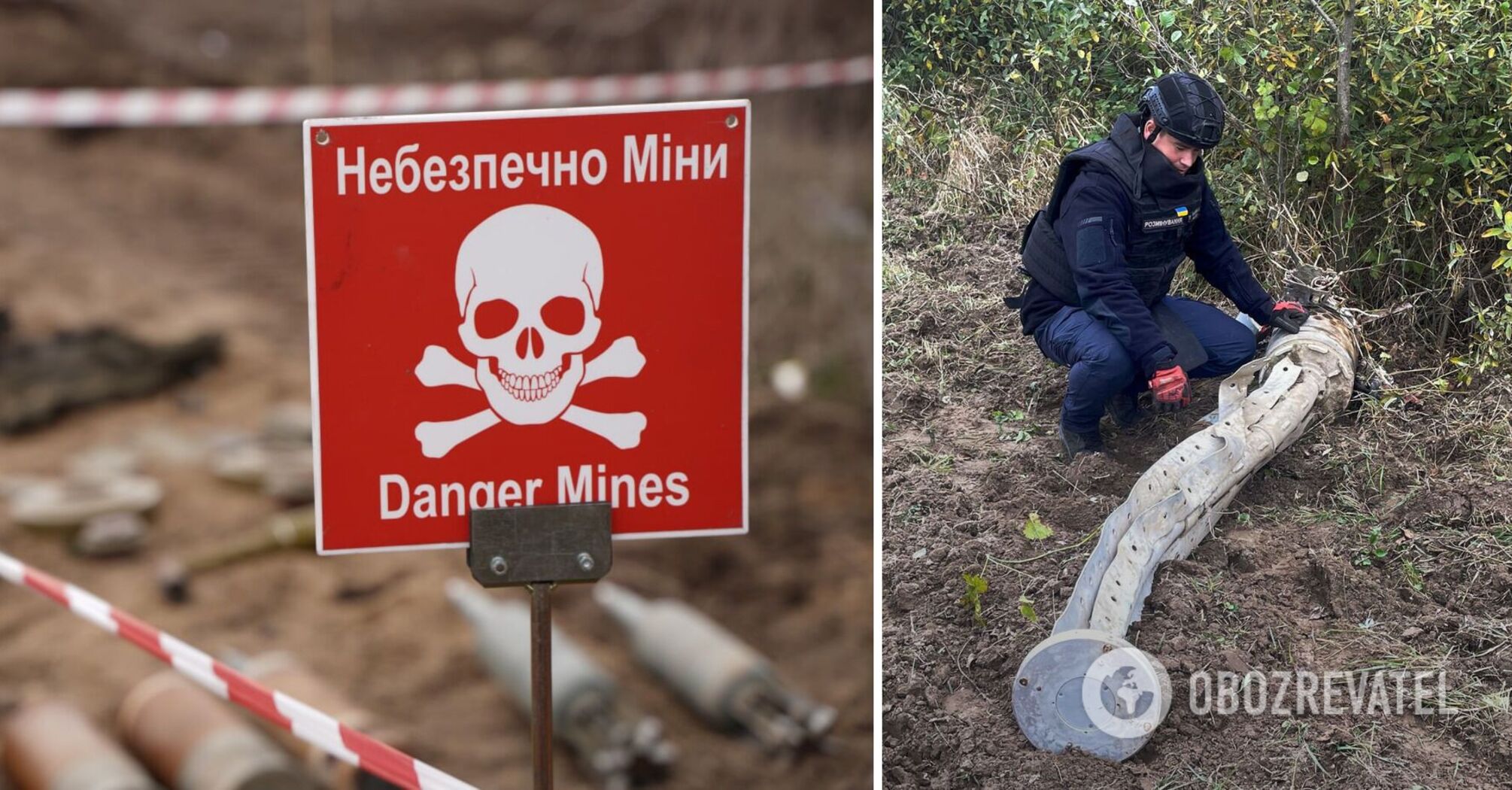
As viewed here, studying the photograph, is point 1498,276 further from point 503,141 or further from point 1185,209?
point 503,141

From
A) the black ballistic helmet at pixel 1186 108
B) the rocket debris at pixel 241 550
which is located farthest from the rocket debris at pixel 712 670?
the black ballistic helmet at pixel 1186 108

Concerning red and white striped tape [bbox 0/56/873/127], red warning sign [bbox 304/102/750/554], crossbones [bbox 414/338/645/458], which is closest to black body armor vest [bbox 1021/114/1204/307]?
red and white striped tape [bbox 0/56/873/127]

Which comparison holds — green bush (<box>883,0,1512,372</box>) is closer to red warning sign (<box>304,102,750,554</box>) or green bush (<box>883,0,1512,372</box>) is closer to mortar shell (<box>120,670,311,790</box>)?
red warning sign (<box>304,102,750,554</box>)

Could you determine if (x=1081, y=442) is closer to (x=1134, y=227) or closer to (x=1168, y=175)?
(x=1134, y=227)

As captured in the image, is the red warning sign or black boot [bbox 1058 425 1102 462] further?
black boot [bbox 1058 425 1102 462]

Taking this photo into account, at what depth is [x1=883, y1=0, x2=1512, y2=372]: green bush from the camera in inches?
88.5

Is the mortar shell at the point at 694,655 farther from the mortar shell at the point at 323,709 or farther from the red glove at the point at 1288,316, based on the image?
the red glove at the point at 1288,316

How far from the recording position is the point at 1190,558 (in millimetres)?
2521

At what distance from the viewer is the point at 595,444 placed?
160 centimetres

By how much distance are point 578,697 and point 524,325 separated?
141 cm

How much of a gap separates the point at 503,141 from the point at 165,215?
5.01ft

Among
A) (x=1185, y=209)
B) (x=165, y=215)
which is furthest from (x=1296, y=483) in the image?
(x=165, y=215)

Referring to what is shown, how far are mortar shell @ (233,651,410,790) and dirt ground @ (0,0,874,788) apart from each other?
0.04m

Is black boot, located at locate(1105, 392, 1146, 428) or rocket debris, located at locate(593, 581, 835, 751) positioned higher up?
black boot, located at locate(1105, 392, 1146, 428)
